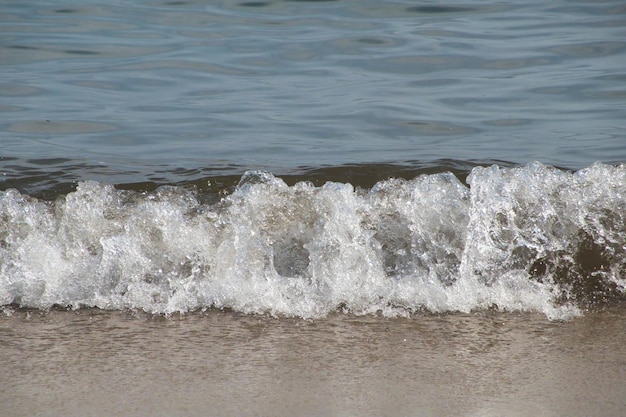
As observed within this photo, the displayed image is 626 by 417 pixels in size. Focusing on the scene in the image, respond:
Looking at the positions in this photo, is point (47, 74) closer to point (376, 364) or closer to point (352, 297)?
point (352, 297)

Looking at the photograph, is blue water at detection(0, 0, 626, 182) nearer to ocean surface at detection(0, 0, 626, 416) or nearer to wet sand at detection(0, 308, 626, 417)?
ocean surface at detection(0, 0, 626, 416)

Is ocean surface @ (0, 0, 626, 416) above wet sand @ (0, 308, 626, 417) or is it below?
above

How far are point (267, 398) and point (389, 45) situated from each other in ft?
19.2

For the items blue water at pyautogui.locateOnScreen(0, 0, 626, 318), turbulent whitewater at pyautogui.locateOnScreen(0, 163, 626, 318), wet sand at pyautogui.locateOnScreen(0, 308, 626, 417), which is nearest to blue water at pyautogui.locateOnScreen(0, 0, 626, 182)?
blue water at pyautogui.locateOnScreen(0, 0, 626, 318)

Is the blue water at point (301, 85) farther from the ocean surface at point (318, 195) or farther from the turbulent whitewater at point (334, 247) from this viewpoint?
the turbulent whitewater at point (334, 247)

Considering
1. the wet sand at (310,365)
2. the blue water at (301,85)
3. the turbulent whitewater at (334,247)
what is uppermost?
the blue water at (301,85)

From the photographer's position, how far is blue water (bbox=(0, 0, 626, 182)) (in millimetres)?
5102

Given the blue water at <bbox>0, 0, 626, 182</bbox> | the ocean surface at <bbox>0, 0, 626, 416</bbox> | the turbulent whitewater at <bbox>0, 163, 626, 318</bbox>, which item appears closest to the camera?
the ocean surface at <bbox>0, 0, 626, 416</bbox>

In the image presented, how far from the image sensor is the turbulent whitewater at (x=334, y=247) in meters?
3.07

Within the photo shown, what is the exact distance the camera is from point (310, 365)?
98.5 inches

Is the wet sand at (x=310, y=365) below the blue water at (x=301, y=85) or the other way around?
below

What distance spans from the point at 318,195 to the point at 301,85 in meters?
3.24

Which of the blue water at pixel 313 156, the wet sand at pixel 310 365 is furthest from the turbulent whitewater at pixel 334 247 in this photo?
the wet sand at pixel 310 365

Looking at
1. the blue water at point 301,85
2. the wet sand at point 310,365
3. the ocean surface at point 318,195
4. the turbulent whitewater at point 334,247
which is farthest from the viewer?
the blue water at point 301,85
